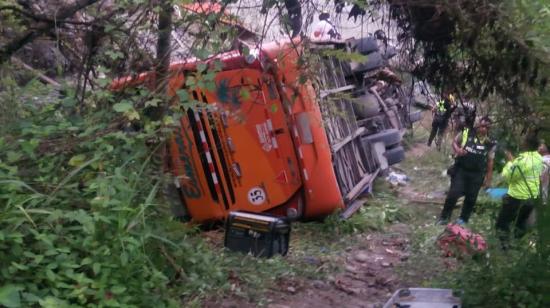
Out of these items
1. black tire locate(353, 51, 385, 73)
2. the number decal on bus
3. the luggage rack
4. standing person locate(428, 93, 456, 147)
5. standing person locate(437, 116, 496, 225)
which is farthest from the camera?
standing person locate(437, 116, 496, 225)

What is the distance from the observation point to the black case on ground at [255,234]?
6.93 meters

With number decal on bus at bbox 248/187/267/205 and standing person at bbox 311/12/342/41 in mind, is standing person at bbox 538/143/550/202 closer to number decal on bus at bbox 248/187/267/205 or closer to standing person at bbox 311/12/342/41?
standing person at bbox 311/12/342/41

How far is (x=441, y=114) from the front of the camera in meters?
6.42

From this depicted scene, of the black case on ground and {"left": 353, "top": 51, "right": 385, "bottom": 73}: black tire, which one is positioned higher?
{"left": 353, "top": 51, "right": 385, "bottom": 73}: black tire

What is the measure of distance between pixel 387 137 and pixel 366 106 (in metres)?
0.57

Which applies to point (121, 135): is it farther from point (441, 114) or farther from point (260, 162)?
point (260, 162)

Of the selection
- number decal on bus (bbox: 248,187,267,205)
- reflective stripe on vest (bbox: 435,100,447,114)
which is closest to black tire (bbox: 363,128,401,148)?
number decal on bus (bbox: 248,187,267,205)

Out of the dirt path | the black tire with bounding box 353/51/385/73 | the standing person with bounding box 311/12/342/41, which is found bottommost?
the dirt path

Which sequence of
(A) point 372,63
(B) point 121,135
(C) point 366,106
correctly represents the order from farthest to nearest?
1. (C) point 366,106
2. (A) point 372,63
3. (B) point 121,135

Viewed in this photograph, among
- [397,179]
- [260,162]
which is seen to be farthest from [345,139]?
[397,179]

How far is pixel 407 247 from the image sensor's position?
833 centimetres

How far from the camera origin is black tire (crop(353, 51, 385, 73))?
30.4ft

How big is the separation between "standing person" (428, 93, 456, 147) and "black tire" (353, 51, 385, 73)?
7.01ft

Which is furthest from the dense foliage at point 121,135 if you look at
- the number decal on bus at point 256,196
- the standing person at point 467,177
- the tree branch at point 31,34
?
the standing person at point 467,177
